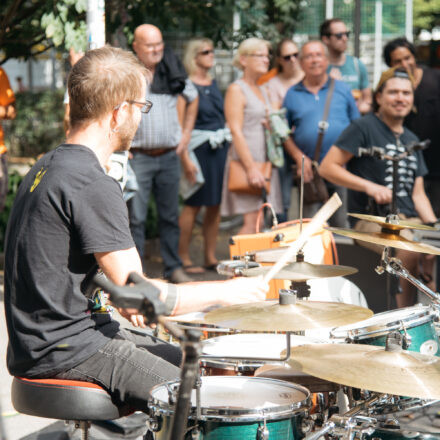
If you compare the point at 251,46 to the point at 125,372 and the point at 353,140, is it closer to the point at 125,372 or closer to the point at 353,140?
the point at 353,140

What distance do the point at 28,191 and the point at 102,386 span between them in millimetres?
646

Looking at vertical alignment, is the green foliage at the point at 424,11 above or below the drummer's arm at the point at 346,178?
above

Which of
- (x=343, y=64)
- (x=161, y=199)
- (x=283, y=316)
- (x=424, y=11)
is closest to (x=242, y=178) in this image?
(x=161, y=199)

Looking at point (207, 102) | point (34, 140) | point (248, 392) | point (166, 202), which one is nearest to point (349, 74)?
point (207, 102)

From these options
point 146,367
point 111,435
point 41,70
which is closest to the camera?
point 146,367

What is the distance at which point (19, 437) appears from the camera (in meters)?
3.66

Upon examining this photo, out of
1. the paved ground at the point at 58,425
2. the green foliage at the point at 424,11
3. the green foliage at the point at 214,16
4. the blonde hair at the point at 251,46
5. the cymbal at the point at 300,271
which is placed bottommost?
the paved ground at the point at 58,425

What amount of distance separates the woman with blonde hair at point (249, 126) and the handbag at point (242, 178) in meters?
0.04

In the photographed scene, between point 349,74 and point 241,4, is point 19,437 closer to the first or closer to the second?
point 349,74

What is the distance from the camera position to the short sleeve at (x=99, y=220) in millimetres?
2357

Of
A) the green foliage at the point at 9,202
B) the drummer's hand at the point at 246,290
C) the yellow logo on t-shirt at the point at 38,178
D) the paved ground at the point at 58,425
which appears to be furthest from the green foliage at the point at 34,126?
the drummer's hand at the point at 246,290

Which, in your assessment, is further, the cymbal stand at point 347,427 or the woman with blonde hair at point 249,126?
the woman with blonde hair at point 249,126

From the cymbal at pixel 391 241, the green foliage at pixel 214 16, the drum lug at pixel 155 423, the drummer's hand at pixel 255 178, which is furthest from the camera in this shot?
the green foliage at pixel 214 16

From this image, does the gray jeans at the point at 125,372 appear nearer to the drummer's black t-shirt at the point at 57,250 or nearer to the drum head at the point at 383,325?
the drummer's black t-shirt at the point at 57,250
